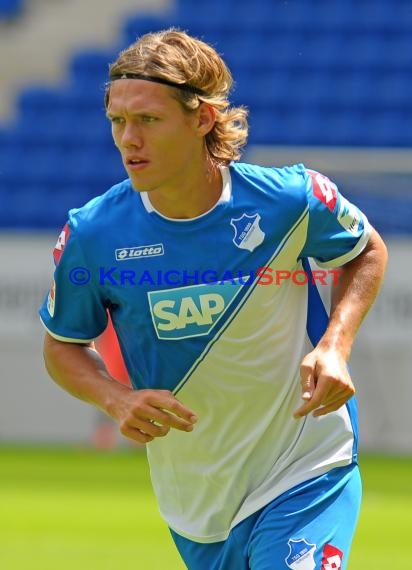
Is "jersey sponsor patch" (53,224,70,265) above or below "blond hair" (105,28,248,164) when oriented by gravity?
below

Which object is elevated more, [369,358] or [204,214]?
[204,214]

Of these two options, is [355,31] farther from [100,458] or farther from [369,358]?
[100,458]

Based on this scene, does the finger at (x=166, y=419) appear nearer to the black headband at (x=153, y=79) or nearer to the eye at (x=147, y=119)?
the eye at (x=147, y=119)

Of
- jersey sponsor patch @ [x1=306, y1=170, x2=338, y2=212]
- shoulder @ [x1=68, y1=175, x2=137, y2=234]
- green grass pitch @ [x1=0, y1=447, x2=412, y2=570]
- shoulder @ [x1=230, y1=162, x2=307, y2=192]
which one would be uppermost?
shoulder @ [x1=230, y1=162, x2=307, y2=192]

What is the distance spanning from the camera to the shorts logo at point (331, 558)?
4367mm

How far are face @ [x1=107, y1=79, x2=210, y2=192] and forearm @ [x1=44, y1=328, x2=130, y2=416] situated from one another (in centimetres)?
62

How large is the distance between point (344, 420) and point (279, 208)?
779 millimetres

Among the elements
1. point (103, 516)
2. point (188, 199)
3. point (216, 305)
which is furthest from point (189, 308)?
point (103, 516)

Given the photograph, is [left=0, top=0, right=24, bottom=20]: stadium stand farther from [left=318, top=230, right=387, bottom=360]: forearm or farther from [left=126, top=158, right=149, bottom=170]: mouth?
[left=126, top=158, right=149, bottom=170]: mouth

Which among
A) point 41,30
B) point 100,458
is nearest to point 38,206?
point 41,30

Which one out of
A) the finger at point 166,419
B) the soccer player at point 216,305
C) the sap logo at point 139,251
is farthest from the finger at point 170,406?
the sap logo at point 139,251

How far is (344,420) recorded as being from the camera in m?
4.66

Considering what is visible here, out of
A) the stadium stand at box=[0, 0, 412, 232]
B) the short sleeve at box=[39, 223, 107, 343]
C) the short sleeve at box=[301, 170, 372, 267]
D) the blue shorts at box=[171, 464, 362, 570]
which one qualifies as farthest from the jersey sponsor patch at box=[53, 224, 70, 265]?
the stadium stand at box=[0, 0, 412, 232]

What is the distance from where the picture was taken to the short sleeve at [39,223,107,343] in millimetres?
4441
